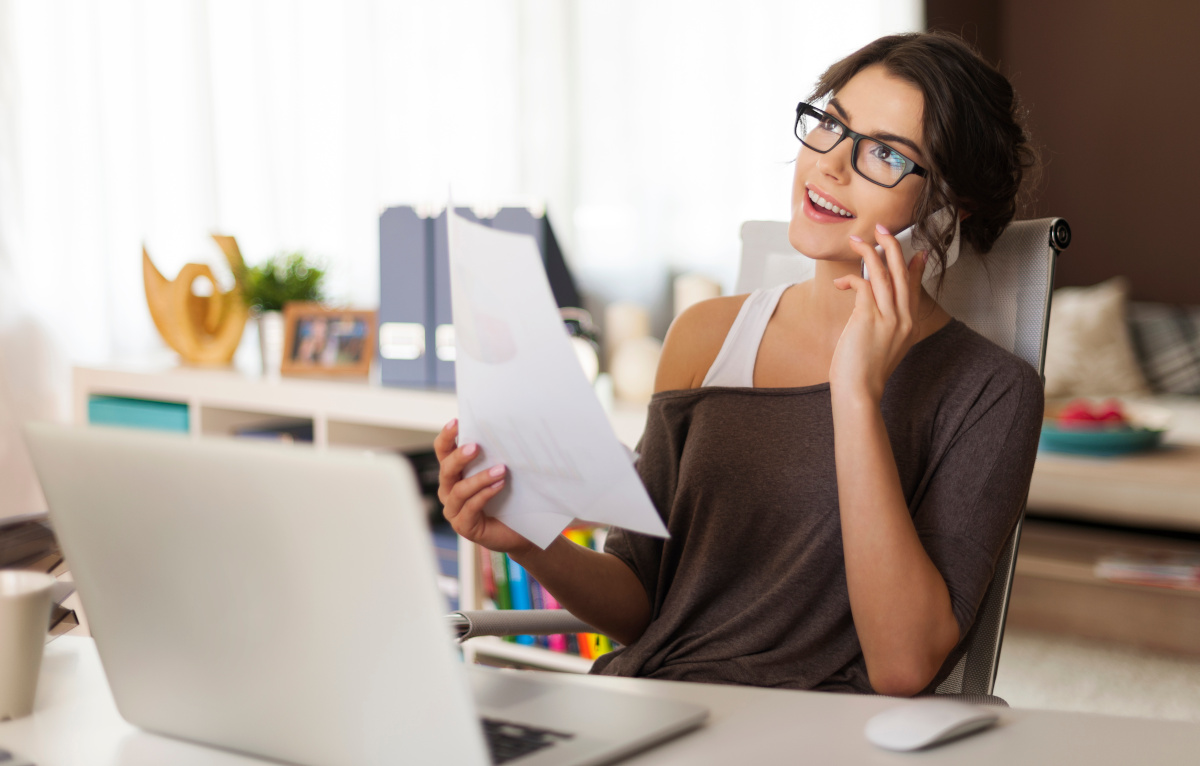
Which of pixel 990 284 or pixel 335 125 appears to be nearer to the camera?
pixel 990 284

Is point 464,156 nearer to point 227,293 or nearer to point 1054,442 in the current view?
point 227,293

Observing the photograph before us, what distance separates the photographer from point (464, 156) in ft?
11.2

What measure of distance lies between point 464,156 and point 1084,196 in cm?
252

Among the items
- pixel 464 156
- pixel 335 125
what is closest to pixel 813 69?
pixel 464 156

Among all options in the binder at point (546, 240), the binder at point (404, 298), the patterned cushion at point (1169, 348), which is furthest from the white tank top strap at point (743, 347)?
the patterned cushion at point (1169, 348)

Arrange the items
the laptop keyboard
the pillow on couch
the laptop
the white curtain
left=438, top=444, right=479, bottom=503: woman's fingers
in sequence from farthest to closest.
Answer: the pillow on couch < the white curtain < left=438, top=444, right=479, bottom=503: woman's fingers < the laptop keyboard < the laptop

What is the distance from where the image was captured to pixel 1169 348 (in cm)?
362

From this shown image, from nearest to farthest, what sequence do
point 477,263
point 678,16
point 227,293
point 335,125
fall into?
point 477,263
point 227,293
point 335,125
point 678,16

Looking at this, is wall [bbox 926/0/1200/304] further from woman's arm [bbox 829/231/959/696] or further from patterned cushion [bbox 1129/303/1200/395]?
woman's arm [bbox 829/231/959/696]

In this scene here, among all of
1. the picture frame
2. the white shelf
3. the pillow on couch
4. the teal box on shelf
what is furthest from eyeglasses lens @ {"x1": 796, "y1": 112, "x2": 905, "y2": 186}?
the pillow on couch

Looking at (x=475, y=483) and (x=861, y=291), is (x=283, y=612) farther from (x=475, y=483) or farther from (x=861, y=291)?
(x=861, y=291)

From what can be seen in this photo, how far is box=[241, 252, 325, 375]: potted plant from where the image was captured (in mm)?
2416

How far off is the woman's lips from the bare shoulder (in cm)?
17

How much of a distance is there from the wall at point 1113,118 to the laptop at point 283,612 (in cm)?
388
